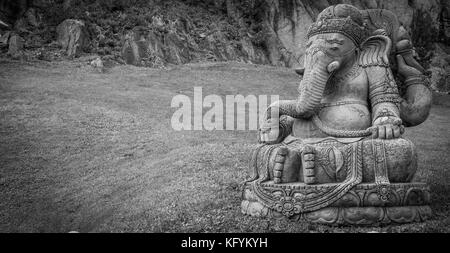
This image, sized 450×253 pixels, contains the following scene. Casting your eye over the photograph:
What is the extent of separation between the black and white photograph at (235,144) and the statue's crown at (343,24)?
0.02 m

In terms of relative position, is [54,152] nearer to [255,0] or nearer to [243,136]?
[243,136]

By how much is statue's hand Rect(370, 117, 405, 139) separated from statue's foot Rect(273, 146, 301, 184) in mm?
1050

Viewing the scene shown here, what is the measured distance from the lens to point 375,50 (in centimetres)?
674

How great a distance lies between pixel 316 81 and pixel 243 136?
28.5ft

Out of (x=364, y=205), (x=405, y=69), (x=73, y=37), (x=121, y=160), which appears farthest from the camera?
(x=73, y=37)

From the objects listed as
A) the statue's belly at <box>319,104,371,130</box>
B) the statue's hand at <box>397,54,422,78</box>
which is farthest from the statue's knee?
the statue's hand at <box>397,54,422,78</box>

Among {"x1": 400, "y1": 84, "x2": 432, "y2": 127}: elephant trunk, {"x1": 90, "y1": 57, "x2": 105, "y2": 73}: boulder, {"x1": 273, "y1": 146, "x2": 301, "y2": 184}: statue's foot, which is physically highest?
{"x1": 90, "y1": 57, "x2": 105, "y2": 73}: boulder

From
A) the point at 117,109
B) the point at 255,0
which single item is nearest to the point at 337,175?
the point at 117,109

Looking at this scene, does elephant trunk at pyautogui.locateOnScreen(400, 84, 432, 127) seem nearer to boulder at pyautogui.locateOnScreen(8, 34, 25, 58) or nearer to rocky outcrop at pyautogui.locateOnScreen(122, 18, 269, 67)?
rocky outcrop at pyautogui.locateOnScreen(122, 18, 269, 67)

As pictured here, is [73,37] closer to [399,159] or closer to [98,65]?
[98,65]

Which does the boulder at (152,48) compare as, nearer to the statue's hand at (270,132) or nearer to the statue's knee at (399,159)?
the statue's hand at (270,132)

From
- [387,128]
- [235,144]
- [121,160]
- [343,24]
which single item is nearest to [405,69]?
[343,24]

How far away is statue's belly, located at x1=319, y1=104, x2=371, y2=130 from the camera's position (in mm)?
6387

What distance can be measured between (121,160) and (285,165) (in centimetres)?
693
